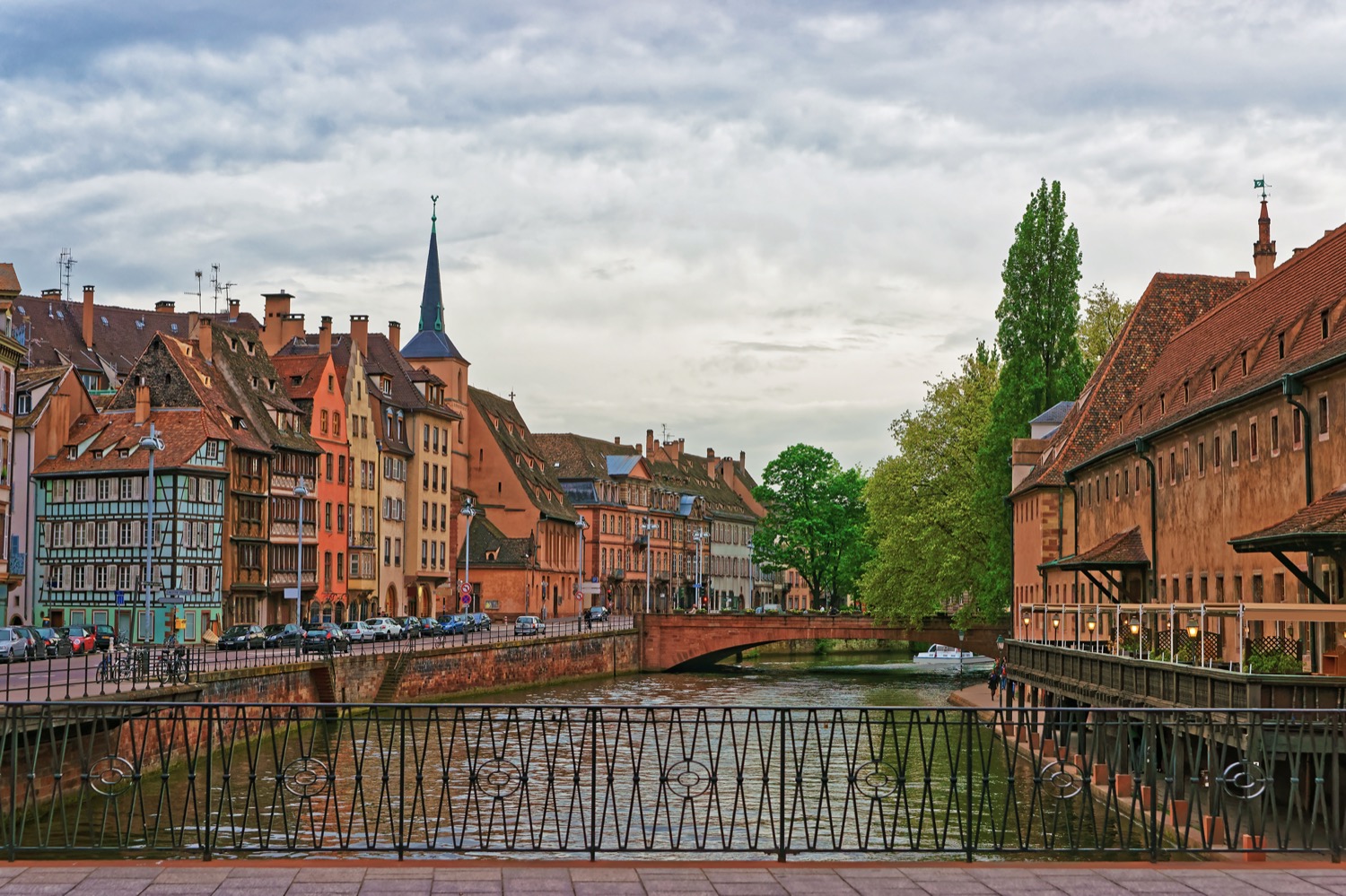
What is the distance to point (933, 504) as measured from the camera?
77938 millimetres

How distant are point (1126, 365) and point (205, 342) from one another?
4192 centimetres

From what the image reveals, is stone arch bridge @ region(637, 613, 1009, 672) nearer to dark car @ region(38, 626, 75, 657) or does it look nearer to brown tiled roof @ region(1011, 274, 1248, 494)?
brown tiled roof @ region(1011, 274, 1248, 494)

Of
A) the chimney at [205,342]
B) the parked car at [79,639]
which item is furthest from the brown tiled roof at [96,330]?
the parked car at [79,639]

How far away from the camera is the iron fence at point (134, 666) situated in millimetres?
38281

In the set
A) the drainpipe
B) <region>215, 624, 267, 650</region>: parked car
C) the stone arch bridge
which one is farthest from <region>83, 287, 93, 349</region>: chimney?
the drainpipe

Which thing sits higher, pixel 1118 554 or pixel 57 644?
pixel 1118 554

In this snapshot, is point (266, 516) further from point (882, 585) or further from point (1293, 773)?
point (1293, 773)

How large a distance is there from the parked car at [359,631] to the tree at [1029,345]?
2576cm

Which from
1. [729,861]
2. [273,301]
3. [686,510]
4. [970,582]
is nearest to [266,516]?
[273,301]

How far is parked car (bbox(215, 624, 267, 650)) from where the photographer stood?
64500mm

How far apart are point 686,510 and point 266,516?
81.0 metres

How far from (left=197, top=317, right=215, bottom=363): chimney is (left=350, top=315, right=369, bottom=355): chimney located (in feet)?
67.4

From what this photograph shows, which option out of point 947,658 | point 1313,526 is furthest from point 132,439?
point 1313,526

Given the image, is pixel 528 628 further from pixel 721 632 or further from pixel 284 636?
pixel 284 636
